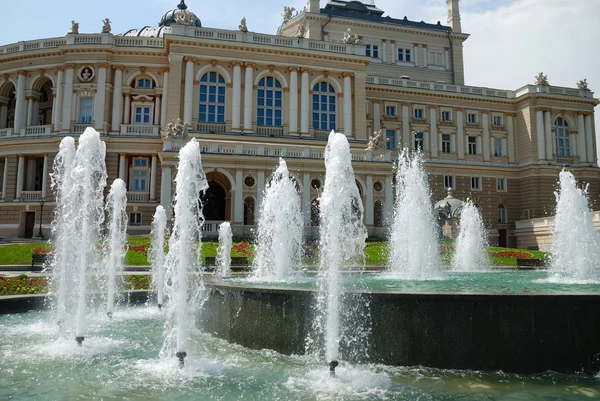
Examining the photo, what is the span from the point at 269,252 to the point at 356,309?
37.2 ft

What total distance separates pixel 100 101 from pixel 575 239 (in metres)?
37.7

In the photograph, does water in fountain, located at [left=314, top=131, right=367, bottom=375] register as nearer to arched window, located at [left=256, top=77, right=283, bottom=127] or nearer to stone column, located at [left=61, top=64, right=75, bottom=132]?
arched window, located at [left=256, top=77, right=283, bottom=127]

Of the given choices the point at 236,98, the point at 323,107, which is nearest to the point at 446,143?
the point at 323,107

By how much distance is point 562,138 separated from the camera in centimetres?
5322

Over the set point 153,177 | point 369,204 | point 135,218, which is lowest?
point 135,218

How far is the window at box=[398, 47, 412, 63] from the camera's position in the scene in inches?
2253

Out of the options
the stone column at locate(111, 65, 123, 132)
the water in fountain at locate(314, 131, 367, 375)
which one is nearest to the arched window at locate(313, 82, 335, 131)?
the stone column at locate(111, 65, 123, 132)

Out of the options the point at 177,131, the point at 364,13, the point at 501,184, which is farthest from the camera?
the point at 364,13

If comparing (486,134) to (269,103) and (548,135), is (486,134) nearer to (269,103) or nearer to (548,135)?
(548,135)

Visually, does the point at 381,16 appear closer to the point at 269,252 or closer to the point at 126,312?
the point at 269,252

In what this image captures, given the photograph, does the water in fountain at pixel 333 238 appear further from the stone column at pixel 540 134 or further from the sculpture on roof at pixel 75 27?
the stone column at pixel 540 134

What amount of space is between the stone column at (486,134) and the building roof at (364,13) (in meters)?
12.5

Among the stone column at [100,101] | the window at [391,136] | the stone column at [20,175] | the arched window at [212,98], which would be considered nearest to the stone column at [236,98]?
the arched window at [212,98]

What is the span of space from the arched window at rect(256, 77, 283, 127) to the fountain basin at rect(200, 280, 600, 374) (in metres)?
35.8
